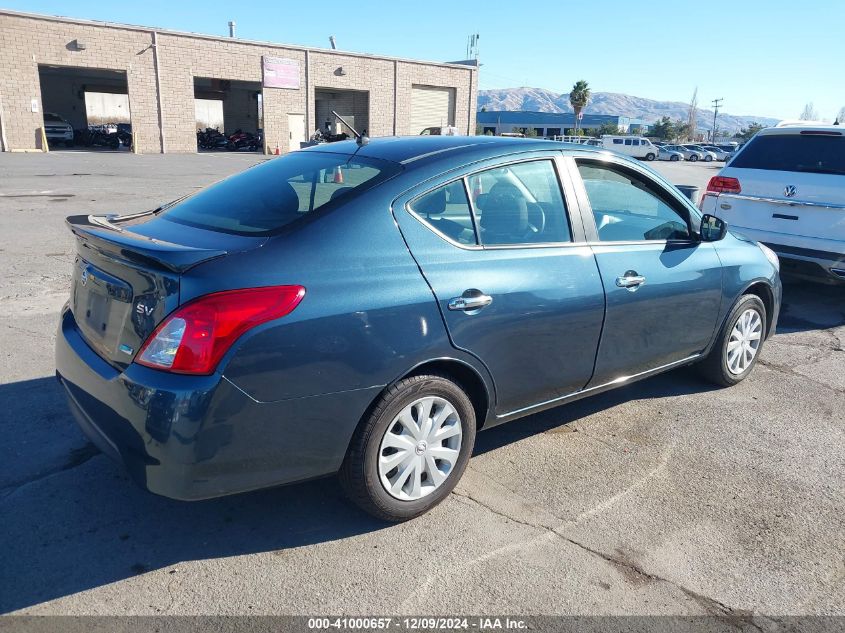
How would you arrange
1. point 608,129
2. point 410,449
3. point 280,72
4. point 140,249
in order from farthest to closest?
point 608,129 → point 280,72 → point 410,449 → point 140,249

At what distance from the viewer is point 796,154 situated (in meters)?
7.14

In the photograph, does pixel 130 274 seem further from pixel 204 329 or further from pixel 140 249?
pixel 204 329

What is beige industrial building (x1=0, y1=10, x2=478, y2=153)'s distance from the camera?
32.2 meters

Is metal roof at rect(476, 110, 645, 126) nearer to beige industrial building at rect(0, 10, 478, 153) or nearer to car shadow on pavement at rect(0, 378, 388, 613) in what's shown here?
beige industrial building at rect(0, 10, 478, 153)

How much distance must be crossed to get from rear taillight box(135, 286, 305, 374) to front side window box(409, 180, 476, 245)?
93cm

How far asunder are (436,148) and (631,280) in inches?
52.5

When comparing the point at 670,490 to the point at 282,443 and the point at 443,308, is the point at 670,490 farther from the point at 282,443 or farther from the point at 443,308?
the point at 282,443

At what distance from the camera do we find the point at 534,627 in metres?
2.54

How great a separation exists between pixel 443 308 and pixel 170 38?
37.7 meters

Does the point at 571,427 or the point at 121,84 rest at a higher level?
the point at 121,84

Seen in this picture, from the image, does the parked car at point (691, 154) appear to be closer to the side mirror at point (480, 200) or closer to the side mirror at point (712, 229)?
the side mirror at point (712, 229)

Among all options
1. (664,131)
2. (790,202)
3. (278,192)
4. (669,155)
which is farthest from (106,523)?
(664,131)

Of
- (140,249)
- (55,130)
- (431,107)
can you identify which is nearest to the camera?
(140,249)

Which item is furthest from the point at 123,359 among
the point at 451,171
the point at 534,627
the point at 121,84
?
the point at 121,84
